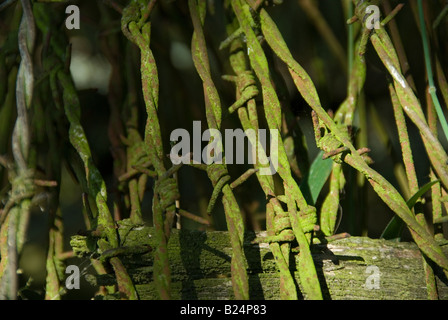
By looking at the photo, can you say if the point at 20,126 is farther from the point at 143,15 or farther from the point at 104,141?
the point at 104,141

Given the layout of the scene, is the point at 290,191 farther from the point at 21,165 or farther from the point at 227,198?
the point at 21,165

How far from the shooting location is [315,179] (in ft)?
2.42

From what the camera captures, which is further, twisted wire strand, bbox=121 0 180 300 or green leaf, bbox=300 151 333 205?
green leaf, bbox=300 151 333 205

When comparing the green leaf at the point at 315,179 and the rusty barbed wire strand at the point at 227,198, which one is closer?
the rusty barbed wire strand at the point at 227,198

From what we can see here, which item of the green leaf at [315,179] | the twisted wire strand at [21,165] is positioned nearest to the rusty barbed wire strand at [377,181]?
the green leaf at [315,179]

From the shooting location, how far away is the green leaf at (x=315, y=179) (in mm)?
724

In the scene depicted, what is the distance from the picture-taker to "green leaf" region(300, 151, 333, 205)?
2.38ft

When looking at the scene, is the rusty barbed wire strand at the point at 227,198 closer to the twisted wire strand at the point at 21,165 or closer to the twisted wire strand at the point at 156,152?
the twisted wire strand at the point at 156,152

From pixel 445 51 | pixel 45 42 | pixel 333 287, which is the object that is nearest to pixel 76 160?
pixel 45 42

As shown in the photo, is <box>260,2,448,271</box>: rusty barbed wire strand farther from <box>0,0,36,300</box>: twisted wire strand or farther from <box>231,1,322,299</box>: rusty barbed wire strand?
<box>0,0,36,300</box>: twisted wire strand

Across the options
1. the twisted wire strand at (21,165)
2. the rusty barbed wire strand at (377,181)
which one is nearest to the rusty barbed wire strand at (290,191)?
the rusty barbed wire strand at (377,181)

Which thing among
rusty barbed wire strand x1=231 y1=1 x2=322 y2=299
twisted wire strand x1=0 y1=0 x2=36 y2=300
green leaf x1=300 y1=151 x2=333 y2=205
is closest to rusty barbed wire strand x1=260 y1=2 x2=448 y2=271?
rusty barbed wire strand x1=231 y1=1 x2=322 y2=299

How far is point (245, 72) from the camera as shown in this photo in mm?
655

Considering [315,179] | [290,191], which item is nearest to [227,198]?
[290,191]
